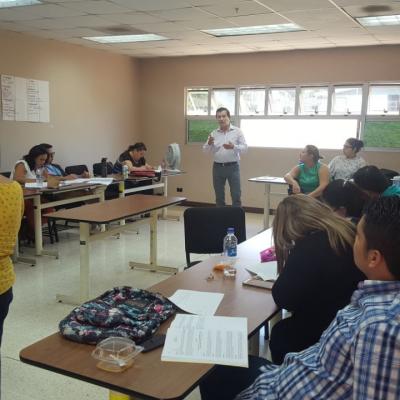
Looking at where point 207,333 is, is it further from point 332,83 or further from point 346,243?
point 332,83

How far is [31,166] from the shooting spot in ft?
17.3

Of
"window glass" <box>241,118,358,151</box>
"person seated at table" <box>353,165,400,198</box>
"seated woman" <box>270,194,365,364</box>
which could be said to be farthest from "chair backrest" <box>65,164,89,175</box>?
"seated woman" <box>270,194,365,364</box>

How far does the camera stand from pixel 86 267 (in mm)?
3580

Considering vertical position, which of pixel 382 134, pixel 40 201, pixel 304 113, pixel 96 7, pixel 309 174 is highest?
pixel 96 7

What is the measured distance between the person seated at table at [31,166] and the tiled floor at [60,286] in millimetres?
828

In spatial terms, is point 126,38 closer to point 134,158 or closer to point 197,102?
point 134,158

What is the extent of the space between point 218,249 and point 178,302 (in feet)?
5.10

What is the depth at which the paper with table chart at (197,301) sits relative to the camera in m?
1.74

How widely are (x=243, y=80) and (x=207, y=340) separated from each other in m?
6.65

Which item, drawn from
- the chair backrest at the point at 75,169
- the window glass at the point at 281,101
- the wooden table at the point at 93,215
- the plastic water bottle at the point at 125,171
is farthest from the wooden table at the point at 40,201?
→ the window glass at the point at 281,101

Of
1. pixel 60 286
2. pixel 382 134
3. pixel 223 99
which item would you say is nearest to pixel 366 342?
pixel 60 286

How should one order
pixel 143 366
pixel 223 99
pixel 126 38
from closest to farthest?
pixel 143 366
pixel 126 38
pixel 223 99

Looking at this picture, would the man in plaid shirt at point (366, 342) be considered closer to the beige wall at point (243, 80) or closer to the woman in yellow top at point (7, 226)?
the woman in yellow top at point (7, 226)

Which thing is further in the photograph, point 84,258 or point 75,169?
point 75,169
